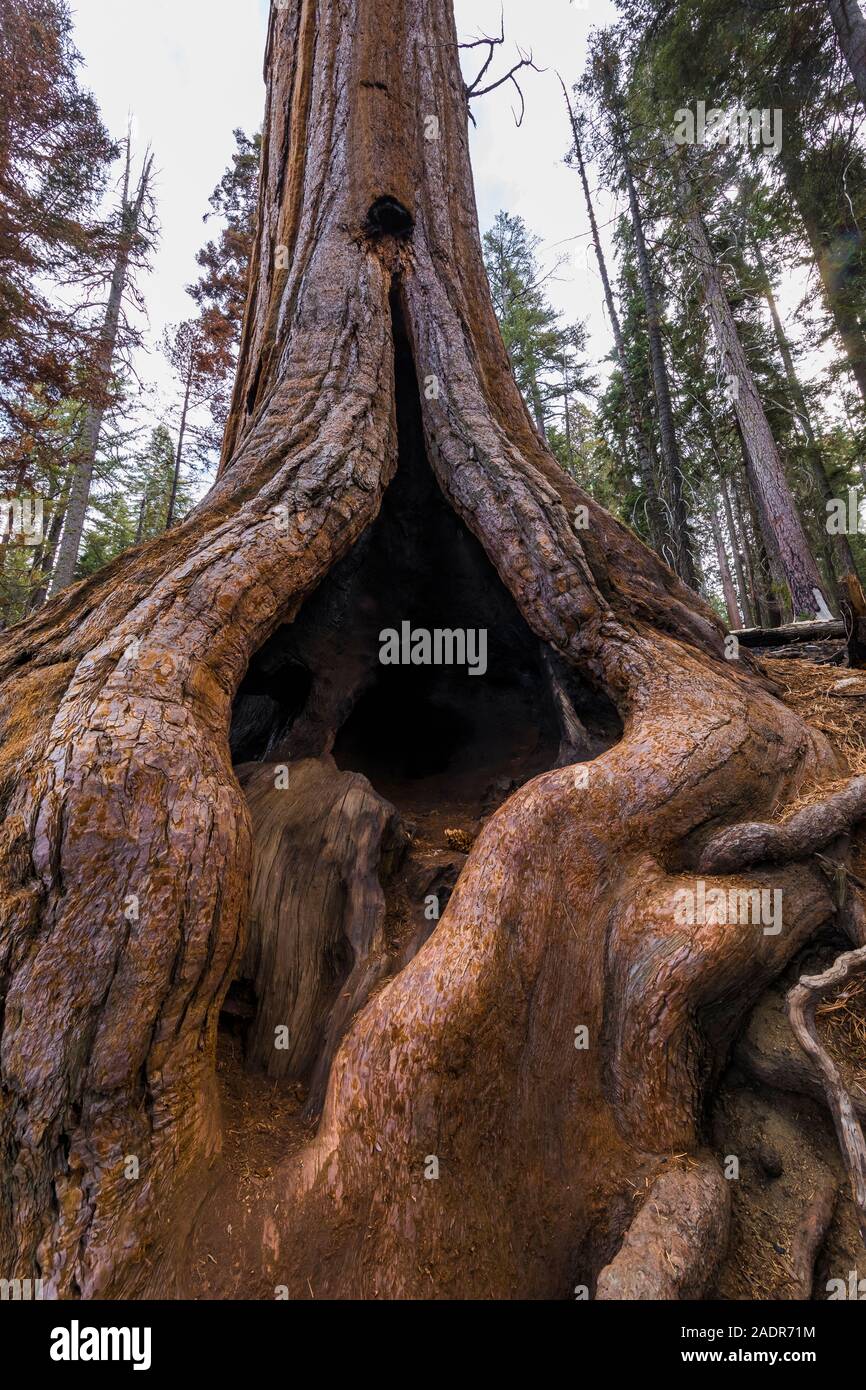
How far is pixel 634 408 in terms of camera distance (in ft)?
46.4

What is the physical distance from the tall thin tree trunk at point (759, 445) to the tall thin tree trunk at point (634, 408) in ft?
6.64

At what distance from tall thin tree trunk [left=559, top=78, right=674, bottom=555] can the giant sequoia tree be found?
431 inches

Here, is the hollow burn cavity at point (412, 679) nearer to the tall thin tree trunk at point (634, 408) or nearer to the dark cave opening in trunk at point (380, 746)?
the dark cave opening in trunk at point (380, 746)

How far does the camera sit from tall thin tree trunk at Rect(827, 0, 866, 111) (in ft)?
24.7

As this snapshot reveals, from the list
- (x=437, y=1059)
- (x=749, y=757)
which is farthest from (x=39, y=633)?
(x=749, y=757)

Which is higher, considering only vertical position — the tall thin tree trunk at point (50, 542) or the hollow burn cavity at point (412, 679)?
the tall thin tree trunk at point (50, 542)

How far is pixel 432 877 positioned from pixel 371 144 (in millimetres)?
4991

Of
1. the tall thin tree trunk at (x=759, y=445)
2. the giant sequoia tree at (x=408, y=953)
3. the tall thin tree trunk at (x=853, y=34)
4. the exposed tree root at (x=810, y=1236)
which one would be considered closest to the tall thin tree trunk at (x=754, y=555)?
the tall thin tree trunk at (x=759, y=445)

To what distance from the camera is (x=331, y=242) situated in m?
3.90

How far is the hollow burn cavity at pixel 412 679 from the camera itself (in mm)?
3355

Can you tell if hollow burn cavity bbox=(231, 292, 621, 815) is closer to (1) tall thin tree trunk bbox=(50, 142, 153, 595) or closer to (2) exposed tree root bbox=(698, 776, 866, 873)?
(2) exposed tree root bbox=(698, 776, 866, 873)

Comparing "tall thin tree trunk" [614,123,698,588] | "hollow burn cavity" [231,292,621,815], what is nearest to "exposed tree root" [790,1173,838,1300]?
"hollow burn cavity" [231,292,621,815]

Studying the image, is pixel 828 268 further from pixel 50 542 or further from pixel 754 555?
pixel 50 542

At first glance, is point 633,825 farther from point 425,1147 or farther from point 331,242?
point 331,242
